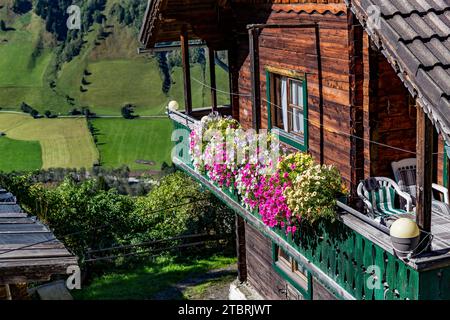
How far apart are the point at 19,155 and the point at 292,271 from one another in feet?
264

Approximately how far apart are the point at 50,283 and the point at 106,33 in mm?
Answer: 108730

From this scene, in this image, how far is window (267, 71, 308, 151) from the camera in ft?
40.8

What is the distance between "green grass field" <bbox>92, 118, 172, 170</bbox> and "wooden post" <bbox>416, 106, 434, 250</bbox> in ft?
249

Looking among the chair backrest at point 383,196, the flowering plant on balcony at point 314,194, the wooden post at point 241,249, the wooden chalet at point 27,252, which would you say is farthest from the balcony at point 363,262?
the wooden post at point 241,249

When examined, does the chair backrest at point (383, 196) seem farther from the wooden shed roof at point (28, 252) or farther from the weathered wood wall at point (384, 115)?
the wooden shed roof at point (28, 252)

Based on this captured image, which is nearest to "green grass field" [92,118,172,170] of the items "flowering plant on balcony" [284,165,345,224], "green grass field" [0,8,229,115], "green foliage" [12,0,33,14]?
"green grass field" [0,8,229,115]

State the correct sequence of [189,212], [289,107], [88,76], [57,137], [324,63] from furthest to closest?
[88,76]
[57,137]
[189,212]
[289,107]
[324,63]

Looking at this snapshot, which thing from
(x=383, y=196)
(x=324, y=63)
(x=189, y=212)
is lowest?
(x=189, y=212)

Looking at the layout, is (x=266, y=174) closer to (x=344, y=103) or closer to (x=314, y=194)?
(x=314, y=194)

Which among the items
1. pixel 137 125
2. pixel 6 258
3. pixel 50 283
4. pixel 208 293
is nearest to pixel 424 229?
pixel 6 258

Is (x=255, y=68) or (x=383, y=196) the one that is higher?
(x=255, y=68)

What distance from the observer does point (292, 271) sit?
1434cm

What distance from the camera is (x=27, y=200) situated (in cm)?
2716

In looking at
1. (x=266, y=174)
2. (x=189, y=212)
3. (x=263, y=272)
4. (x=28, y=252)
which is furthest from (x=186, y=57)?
(x=189, y=212)
